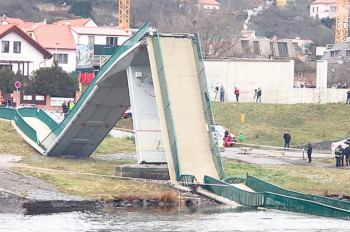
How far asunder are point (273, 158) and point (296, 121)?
1770 centimetres

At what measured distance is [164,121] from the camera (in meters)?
47.3

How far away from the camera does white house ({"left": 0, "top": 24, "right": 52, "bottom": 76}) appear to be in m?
109

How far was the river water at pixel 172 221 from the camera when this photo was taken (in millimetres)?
37250

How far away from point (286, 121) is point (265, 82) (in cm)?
944

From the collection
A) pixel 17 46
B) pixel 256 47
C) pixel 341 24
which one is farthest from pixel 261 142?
pixel 341 24

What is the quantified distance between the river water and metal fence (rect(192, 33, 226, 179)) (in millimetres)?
4582

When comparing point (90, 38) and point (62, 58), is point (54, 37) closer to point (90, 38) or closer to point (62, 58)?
point (62, 58)

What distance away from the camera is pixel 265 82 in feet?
291

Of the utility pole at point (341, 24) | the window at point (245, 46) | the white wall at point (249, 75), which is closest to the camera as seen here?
the white wall at point (249, 75)

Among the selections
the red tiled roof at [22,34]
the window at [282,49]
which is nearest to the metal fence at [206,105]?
the red tiled roof at [22,34]

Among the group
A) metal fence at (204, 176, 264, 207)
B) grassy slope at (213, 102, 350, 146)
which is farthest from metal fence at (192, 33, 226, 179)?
grassy slope at (213, 102, 350, 146)

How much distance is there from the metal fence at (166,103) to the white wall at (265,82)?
38.3 m

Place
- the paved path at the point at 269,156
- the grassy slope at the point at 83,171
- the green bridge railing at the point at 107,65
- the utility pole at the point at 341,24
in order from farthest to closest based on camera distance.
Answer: the utility pole at the point at 341,24, the paved path at the point at 269,156, the green bridge railing at the point at 107,65, the grassy slope at the point at 83,171

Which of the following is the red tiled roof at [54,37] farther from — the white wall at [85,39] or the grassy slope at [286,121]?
the grassy slope at [286,121]
